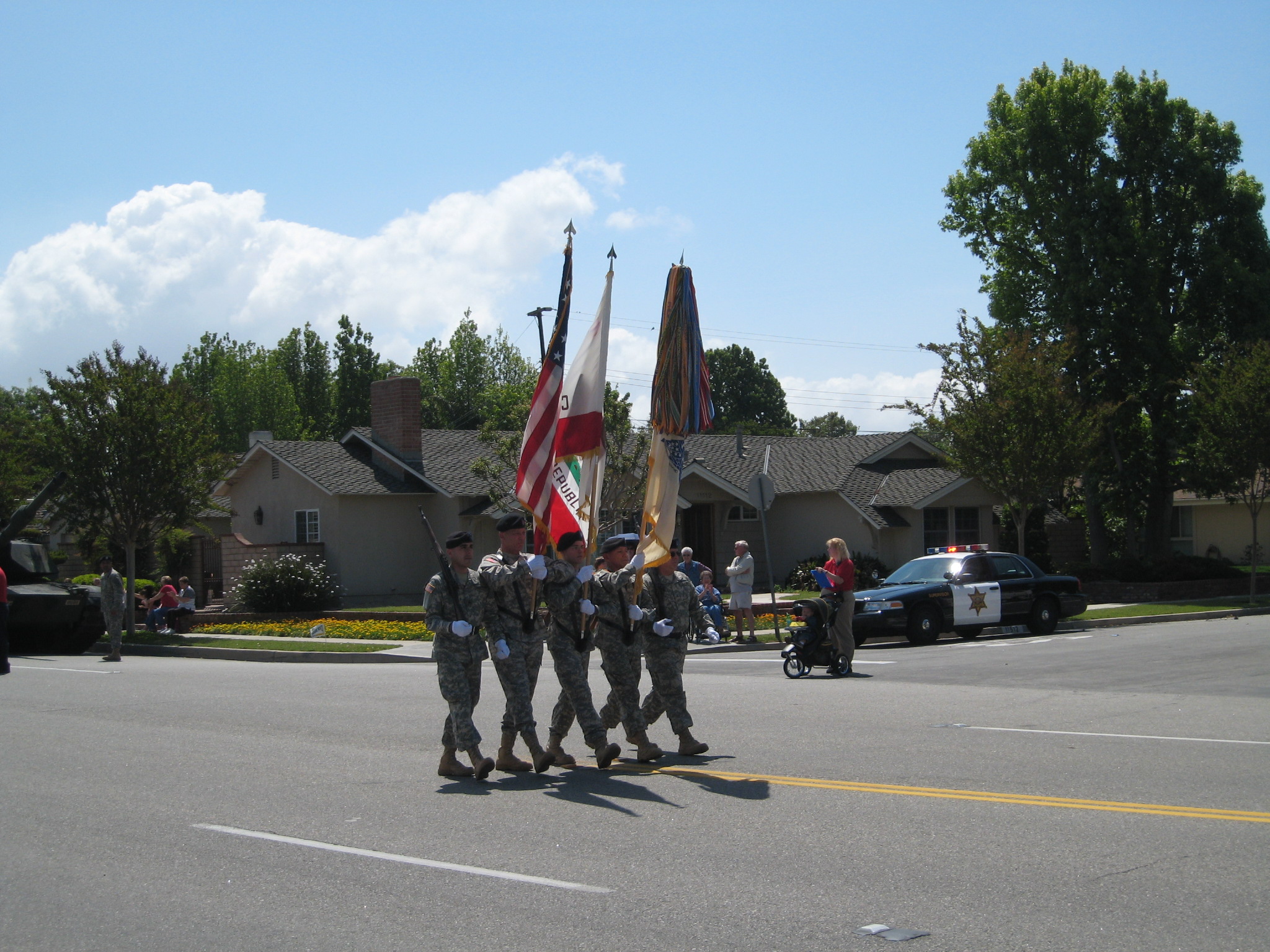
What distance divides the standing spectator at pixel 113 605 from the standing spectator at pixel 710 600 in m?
10.2

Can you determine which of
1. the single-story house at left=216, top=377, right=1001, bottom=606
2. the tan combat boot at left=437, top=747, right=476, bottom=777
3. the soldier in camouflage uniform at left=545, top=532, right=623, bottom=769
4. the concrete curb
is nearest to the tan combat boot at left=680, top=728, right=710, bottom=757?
the soldier in camouflage uniform at left=545, top=532, right=623, bottom=769

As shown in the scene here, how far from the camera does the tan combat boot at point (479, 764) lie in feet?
27.9

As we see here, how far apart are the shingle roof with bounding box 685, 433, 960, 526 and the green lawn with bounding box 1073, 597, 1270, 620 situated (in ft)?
23.6

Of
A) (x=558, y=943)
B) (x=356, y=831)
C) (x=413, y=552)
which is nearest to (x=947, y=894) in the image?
(x=558, y=943)

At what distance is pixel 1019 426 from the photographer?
27.1 meters

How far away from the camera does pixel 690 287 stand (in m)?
10.0

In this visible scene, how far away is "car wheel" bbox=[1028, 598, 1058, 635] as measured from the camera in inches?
860

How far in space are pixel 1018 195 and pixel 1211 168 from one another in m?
5.29

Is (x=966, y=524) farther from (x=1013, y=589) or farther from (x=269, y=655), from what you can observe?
(x=269, y=655)

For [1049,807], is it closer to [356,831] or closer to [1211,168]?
[356,831]

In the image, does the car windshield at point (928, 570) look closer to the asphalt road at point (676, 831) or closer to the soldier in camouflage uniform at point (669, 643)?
the asphalt road at point (676, 831)

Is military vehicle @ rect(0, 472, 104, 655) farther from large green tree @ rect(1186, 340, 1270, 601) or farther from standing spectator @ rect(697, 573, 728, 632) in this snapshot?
large green tree @ rect(1186, 340, 1270, 601)

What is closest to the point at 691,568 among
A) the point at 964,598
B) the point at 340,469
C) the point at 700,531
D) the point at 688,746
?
the point at 964,598

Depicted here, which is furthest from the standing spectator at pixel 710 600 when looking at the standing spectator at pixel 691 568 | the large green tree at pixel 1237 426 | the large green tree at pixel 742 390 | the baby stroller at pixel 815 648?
the large green tree at pixel 742 390
